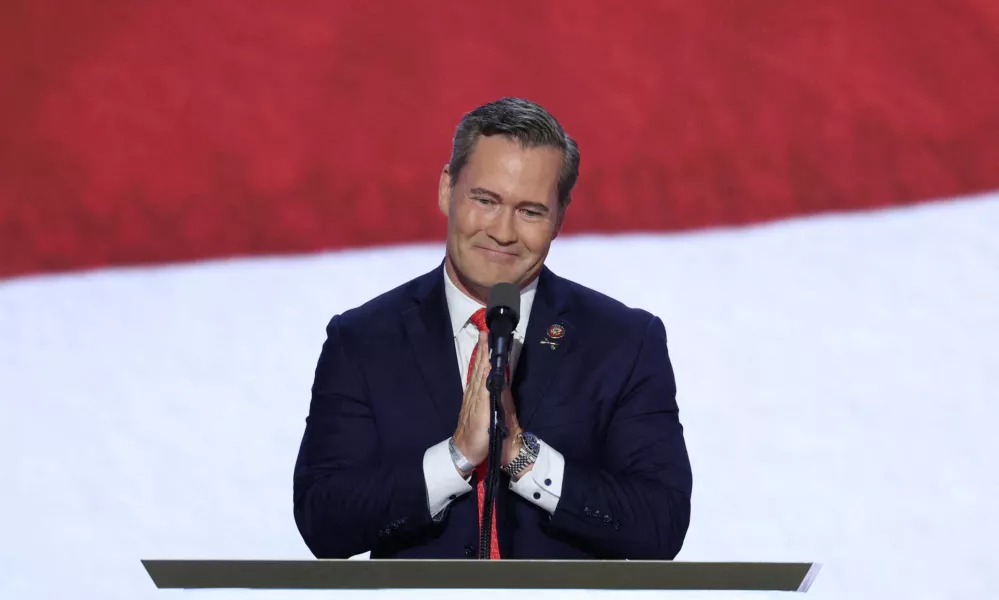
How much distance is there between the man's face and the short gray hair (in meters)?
0.01

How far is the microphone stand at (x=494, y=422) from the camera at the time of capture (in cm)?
157

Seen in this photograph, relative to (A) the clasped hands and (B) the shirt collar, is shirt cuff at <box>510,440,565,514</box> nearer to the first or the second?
(A) the clasped hands

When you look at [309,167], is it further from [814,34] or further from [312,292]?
[814,34]

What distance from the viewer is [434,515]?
1931 millimetres

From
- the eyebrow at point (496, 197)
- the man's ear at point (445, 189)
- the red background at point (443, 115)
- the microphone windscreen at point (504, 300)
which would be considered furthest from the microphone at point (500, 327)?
the red background at point (443, 115)

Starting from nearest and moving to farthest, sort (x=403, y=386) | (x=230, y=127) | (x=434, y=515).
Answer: (x=434, y=515), (x=403, y=386), (x=230, y=127)

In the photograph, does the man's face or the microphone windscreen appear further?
the man's face

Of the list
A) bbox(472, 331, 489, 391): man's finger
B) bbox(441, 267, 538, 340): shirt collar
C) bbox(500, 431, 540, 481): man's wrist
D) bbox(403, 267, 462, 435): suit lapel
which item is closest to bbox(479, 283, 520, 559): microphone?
bbox(472, 331, 489, 391): man's finger

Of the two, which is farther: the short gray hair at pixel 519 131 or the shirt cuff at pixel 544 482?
the short gray hair at pixel 519 131

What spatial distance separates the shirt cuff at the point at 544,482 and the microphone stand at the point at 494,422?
229 millimetres

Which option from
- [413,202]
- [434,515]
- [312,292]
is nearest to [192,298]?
[312,292]

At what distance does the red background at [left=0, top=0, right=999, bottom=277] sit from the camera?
2.97 m

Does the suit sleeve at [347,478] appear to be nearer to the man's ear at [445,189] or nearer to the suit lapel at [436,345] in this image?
the suit lapel at [436,345]

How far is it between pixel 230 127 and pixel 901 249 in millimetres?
1663
